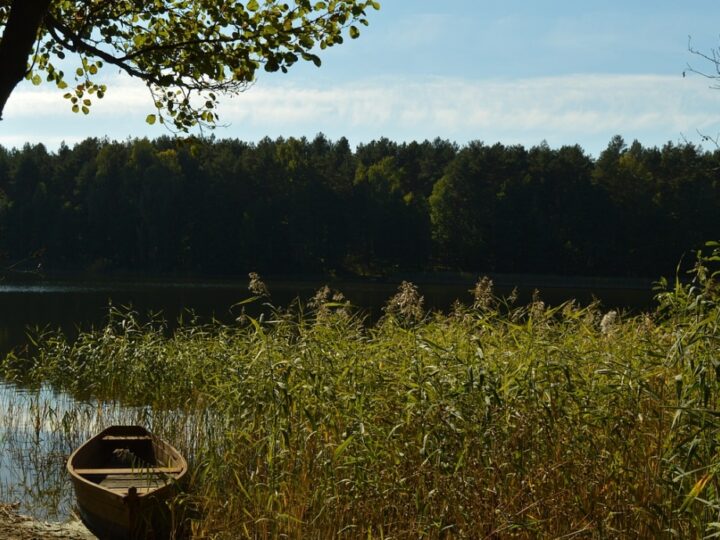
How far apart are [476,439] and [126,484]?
192 inches

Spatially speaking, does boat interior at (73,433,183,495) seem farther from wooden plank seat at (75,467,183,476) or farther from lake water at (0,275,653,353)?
lake water at (0,275,653,353)

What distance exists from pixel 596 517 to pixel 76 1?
7.57 metres

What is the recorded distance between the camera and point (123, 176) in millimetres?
89062

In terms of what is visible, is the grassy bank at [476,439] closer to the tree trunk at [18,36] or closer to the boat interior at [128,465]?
the boat interior at [128,465]

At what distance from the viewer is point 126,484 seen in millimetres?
9516

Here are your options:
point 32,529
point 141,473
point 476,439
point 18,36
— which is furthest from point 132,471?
point 18,36

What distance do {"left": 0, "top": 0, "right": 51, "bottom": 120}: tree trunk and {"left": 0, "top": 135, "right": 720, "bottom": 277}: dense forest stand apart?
77.0 metres

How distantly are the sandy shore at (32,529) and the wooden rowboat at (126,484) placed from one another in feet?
0.48

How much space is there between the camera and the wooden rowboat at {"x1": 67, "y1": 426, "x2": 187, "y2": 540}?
27.1 ft

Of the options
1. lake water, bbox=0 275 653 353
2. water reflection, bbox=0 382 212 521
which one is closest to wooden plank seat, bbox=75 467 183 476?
water reflection, bbox=0 382 212 521

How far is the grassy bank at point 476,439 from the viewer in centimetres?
601

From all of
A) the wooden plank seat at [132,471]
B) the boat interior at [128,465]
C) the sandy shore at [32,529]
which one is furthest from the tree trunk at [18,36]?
the sandy shore at [32,529]

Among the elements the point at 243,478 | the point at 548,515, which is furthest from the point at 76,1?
the point at 548,515

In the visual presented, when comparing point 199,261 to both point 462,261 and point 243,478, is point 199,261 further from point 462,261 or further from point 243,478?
point 243,478
